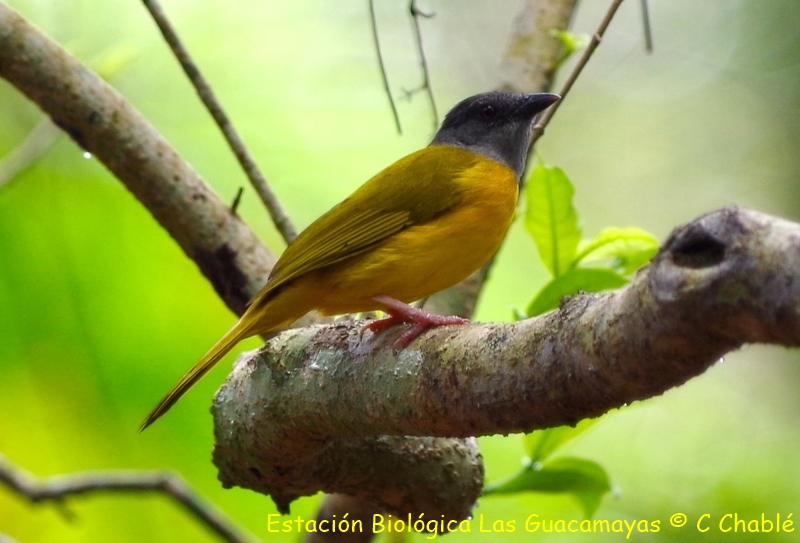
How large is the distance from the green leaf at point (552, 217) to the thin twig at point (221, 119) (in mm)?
1186

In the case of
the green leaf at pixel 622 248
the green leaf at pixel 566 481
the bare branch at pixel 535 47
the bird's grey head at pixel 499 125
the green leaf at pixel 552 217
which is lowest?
the green leaf at pixel 566 481

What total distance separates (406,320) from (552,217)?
2.84 ft

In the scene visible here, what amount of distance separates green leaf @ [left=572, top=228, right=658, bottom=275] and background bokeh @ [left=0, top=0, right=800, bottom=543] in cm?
43

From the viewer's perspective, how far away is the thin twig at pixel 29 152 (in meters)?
4.04

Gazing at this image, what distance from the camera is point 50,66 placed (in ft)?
11.3

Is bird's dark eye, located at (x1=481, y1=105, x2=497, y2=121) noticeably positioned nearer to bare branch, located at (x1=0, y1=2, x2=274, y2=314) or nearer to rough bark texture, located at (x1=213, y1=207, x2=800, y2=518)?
bare branch, located at (x1=0, y1=2, x2=274, y2=314)

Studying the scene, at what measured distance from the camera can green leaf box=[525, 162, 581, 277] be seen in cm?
323

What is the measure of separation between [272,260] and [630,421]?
3263 millimetres

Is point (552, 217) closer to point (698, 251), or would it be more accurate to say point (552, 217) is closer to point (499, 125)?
point (499, 125)

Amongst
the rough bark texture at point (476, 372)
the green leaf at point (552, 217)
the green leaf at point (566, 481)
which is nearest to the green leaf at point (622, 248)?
the green leaf at point (552, 217)

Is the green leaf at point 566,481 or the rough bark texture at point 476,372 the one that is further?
the green leaf at point 566,481

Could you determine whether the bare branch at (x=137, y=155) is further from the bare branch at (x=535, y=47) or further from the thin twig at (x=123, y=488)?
the bare branch at (x=535, y=47)

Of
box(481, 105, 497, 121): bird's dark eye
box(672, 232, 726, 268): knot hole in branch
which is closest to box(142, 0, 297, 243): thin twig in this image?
box(481, 105, 497, 121): bird's dark eye

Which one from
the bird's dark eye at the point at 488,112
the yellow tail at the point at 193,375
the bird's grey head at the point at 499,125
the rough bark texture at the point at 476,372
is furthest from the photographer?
the bird's dark eye at the point at 488,112
